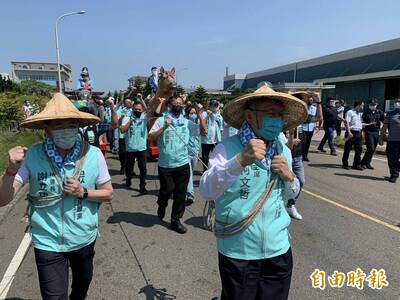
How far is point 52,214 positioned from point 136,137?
16.5ft

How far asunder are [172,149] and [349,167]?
706cm

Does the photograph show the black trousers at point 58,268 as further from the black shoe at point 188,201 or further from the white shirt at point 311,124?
the white shirt at point 311,124

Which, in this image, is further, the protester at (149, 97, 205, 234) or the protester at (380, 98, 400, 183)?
the protester at (380, 98, 400, 183)

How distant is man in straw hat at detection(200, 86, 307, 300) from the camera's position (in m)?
2.16

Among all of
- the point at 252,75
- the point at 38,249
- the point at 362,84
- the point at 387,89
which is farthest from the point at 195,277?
the point at 252,75

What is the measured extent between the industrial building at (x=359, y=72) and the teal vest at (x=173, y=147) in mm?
32711

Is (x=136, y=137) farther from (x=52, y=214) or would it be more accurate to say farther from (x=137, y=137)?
(x=52, y=214)

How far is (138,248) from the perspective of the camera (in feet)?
14.9

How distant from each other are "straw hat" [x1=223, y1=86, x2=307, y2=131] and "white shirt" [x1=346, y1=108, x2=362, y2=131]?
8588mm

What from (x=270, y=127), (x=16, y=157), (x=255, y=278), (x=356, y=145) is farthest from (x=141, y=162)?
(x=356, y=145)

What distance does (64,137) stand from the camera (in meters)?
2.46

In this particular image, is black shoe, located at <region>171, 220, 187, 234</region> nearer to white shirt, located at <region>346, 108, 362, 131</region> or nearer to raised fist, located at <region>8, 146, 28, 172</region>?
raised fist, located at <region>8, 146, 28, 172</region>

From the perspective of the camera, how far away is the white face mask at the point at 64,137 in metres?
2.45

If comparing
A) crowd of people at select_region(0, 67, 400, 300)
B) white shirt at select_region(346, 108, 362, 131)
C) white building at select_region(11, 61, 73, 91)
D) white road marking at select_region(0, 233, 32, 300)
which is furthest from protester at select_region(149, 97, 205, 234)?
white building at select_region(11, 61, 73, 91)
